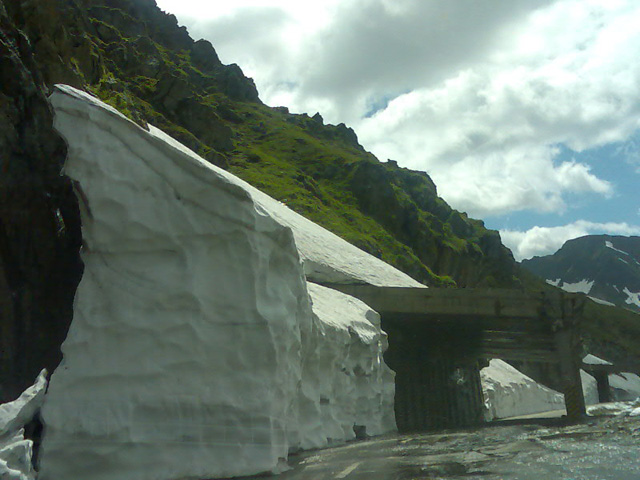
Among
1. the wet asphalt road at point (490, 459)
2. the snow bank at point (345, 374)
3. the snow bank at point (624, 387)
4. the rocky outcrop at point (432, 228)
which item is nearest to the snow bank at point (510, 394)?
the snow bank at point (345, 374)

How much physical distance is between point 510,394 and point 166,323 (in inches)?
1275

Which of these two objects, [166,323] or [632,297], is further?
[632,297]

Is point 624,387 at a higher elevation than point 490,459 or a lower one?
higher

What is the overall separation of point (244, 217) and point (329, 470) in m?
3.66

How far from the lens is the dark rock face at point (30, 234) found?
32.7 ft

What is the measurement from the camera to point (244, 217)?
8.67 metres

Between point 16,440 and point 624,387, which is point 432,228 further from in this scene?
point 16,440

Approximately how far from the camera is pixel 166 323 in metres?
8.05

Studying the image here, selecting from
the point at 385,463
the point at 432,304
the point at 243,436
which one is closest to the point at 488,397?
the point at 432,304

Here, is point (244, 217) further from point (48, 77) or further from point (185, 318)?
point (48, 77)

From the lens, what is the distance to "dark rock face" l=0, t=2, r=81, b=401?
9.95 m

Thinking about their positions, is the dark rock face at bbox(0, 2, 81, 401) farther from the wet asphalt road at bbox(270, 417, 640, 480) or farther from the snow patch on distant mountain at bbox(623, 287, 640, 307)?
the snow patch on distant mountain at bbox(623, 287, 640, 307)

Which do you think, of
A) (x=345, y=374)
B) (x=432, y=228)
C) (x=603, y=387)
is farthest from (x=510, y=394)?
(x=432, y=228)

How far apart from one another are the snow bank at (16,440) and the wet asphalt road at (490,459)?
2914 mm
